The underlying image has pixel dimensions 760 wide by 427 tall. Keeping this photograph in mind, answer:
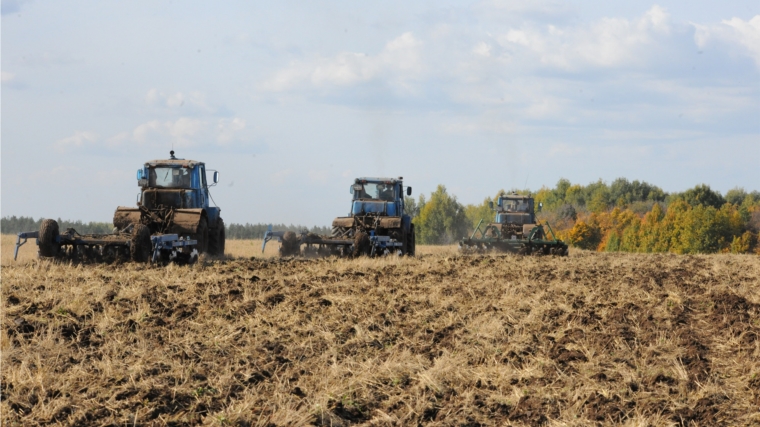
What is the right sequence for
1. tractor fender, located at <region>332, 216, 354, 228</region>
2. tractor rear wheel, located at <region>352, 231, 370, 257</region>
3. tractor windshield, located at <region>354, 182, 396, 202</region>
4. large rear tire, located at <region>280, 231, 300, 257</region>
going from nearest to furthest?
tractor rear wheel, located at <region>352, 231, 370, 257</region> → tractor fender, located at <region>332, 216, 354, 228</region> → large rear tire, located at <region>280, 231, 300, 257</region> → tractor windshield, located at <region>354, 182, 396, 202</region>

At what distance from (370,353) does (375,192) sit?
49.4ft

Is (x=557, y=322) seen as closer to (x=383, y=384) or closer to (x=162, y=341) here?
(x=383, y=384)

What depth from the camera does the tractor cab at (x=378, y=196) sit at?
2327 centimetres

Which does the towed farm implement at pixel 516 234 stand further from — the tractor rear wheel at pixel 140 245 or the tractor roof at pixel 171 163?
the tractor rear wheel at pixel 140 245

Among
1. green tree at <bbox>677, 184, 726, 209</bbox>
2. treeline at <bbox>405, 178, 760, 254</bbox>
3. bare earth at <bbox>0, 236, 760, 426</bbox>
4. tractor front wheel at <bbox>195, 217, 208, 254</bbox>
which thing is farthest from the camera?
green tree at <bbox>677, 184, 726, 209</bbox>

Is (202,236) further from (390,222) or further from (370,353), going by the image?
(370,353)

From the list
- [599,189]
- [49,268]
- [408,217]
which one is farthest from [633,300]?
[599,189]

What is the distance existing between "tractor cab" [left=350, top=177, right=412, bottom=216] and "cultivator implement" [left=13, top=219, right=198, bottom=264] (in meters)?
6.62

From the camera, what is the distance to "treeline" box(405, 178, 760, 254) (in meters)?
67.6

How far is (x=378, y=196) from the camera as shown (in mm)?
23672

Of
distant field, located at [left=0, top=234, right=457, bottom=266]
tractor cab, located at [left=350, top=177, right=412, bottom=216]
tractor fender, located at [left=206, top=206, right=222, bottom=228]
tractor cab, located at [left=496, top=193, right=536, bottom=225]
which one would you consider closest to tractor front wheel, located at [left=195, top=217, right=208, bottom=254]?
tractor fender, located at [left=206, top=206, right=222, bottom=228]

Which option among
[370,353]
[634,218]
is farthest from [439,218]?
[370,353]

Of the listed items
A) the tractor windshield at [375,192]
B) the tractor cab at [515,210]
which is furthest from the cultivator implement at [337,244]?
the tractor cab at [515,210]

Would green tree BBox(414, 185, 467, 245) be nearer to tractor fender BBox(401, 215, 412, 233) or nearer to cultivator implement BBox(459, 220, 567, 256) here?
cultivator implement BBox(459, 220, 567, 256)
